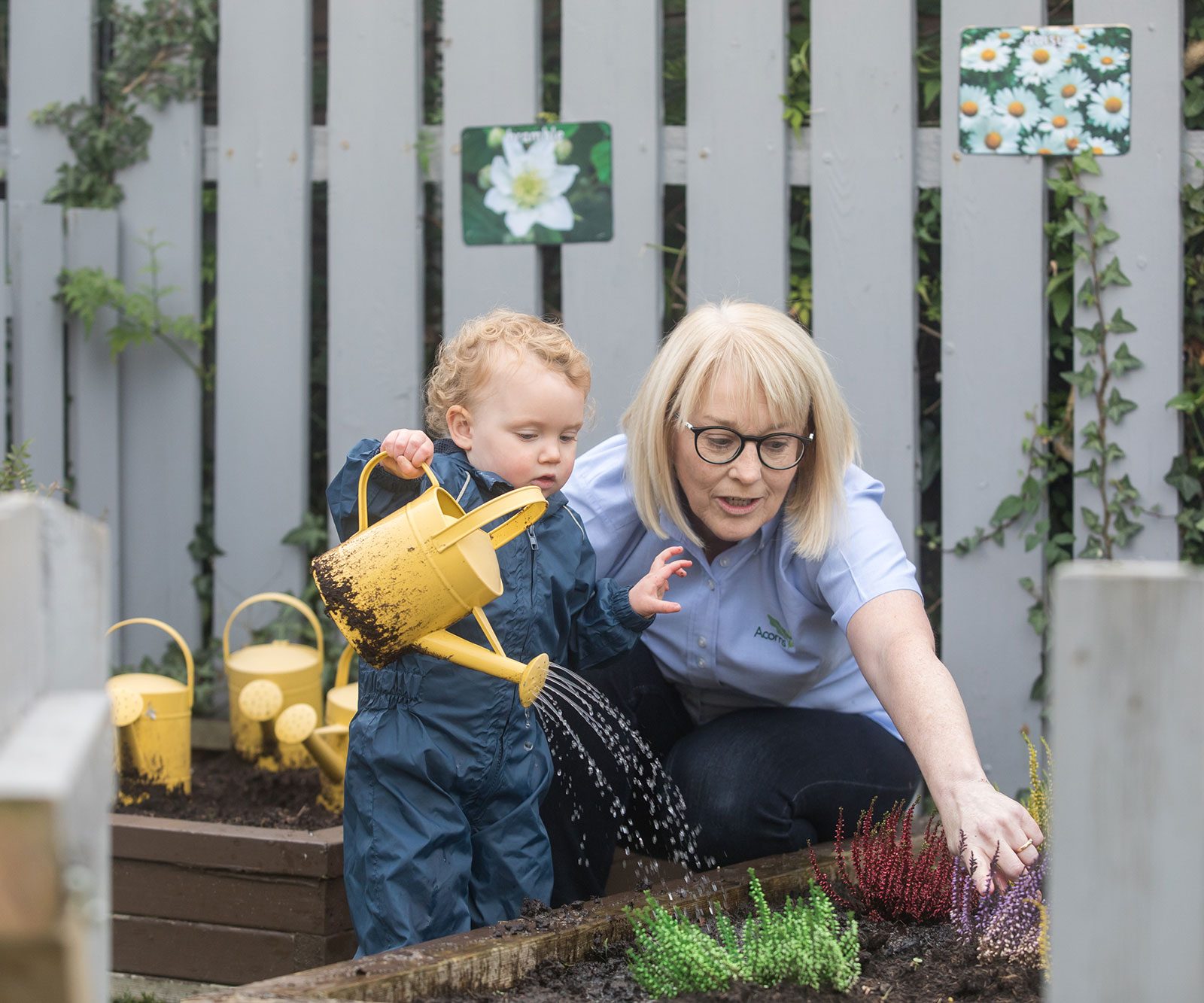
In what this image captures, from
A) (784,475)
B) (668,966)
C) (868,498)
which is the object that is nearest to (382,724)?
(668,966)

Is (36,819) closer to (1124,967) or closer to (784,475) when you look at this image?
(1124,967)

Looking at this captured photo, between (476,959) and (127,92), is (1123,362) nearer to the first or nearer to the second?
(476,959)

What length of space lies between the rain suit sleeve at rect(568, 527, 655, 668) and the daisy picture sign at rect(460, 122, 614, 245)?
106cm

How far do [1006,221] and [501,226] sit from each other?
114 cm

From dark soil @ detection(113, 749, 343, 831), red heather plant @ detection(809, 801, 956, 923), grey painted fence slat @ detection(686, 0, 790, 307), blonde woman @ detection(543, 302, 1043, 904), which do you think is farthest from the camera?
grey painted fence slat @ detection(686, 0, 790, 307)

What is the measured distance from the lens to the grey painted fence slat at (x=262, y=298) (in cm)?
318

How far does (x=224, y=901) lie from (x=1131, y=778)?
1.94 metres

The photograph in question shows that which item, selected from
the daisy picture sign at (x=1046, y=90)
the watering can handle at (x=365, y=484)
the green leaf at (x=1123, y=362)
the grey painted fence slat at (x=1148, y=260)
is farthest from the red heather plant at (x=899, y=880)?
the daisy picture sign at (x=1046, y=90)

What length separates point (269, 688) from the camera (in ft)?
9.30

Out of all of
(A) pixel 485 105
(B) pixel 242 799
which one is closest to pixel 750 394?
(A) pixel 485 105

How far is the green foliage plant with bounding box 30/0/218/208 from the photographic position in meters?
3.19

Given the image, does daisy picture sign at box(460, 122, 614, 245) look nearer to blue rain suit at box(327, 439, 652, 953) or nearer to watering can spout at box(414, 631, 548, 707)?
blue rain suit at box(327, 439, 652, 953)

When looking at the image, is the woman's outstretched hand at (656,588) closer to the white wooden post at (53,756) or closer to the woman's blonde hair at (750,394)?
the woman's blonde hair at (750,394)

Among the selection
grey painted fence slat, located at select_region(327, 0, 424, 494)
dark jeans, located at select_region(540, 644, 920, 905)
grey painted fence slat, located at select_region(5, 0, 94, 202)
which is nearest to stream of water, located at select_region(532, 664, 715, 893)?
dark jeans, located at select_region(540, 644, 920, 905)
